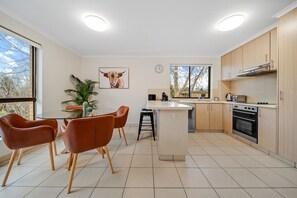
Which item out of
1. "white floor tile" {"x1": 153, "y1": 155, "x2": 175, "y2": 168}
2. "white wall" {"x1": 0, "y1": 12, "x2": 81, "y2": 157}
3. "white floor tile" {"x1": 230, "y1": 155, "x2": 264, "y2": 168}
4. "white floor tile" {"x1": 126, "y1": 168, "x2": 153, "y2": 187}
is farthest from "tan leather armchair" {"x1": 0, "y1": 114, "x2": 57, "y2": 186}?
"white floor tile" {"x1": 230, "y1": 155, "x2": 264, "y2": 168}

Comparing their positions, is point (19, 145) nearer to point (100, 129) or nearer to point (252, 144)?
point (100, 129)

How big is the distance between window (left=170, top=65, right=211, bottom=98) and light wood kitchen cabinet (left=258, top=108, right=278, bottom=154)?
215 cm

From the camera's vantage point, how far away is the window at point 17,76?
2.31 meters

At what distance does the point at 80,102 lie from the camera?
4035 millimetres

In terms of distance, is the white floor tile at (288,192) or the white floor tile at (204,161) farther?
the white floor tile at (204,161)

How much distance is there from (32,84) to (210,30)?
13.1 ft

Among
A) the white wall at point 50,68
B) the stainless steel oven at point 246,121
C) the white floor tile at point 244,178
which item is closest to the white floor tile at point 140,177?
the white floor tile at point 244,178

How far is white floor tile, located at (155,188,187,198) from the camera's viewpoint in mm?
1463

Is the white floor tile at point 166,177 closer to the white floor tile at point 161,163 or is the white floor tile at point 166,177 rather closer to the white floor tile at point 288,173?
the white floor tile at point 161,163

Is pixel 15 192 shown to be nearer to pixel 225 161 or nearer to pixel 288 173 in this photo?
pixel 225 161

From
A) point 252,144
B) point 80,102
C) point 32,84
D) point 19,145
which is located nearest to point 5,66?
point 32,84

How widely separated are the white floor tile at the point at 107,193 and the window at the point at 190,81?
3.62 meters

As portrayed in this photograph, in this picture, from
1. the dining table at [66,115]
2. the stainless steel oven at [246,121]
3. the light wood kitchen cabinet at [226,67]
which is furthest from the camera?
the light wood kitchen cabinet at [226,67]

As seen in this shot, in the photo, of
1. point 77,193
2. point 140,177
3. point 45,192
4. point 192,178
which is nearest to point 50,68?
point 45,192
